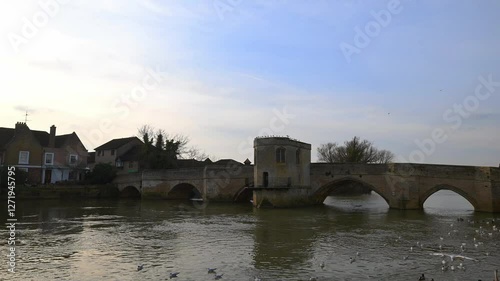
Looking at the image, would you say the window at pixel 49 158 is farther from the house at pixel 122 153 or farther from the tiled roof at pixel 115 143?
the tiled roof at pixel 115 143

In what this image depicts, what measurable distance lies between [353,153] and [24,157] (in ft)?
156

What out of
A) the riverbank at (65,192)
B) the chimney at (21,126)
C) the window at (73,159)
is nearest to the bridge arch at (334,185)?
the riverbank at (65,192)

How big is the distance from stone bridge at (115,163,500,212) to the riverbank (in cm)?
983

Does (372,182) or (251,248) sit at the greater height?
(372,182)

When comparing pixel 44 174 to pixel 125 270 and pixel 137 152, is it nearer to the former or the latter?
pixel 137 152

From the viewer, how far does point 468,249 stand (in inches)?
674

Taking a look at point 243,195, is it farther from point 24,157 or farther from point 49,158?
point 24,157

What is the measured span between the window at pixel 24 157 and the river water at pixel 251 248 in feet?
89.4

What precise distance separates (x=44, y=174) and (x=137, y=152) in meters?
15.6

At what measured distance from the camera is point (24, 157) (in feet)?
169

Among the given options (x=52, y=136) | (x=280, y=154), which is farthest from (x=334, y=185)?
(x=52, y=136)

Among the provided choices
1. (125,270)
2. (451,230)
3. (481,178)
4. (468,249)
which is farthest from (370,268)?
(481,178)

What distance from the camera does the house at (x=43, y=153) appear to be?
50906 millimetres

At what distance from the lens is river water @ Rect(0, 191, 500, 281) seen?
43.1 feet
